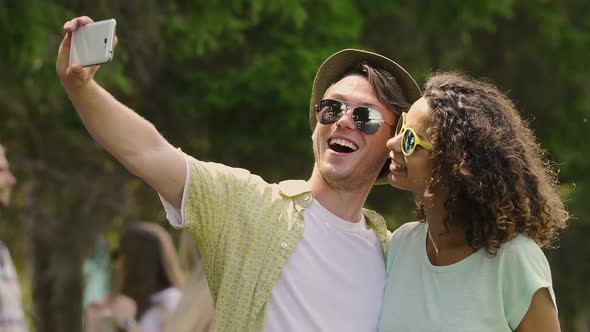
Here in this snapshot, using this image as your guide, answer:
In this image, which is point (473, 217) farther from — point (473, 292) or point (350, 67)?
point (350, 67)

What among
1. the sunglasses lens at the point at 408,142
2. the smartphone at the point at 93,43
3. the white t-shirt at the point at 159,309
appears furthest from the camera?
the white t-shirt at the point at 159,309

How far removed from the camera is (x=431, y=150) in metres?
4.13

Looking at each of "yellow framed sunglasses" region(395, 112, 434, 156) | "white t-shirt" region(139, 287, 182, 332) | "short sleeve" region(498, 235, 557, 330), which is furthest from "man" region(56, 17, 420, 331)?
"white t-shirt" region(139, 287, 182, 332)

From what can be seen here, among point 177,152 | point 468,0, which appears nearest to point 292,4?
point 468,0

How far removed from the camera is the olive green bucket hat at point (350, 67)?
4.83 meters

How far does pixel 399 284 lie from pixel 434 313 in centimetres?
29

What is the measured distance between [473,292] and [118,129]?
131cm

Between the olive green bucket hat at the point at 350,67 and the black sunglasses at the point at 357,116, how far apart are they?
10.0 inches

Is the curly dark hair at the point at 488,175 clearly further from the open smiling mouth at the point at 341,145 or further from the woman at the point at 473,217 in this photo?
the open smiling mouth at the point at 341,145

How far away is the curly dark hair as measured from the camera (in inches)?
156

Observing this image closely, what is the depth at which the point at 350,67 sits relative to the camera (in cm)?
490

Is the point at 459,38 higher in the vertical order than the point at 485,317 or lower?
higher

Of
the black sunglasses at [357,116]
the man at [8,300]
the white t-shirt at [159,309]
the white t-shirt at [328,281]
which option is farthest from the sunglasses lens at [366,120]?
the white t-shirt at [159,309]

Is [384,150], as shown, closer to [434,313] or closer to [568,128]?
[434,313]
